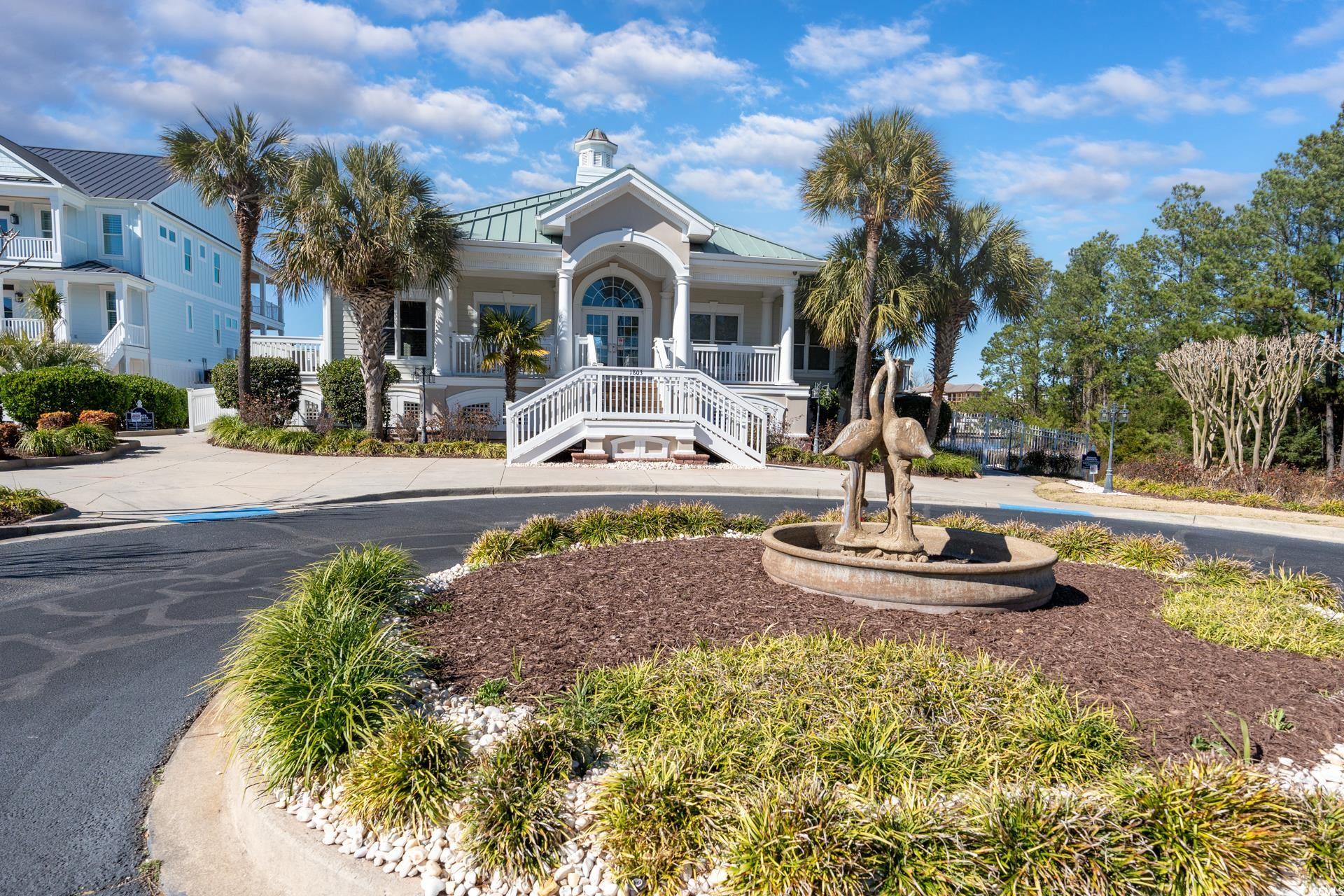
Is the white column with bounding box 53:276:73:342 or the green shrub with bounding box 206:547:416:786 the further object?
the white column with bounding box 53:276:73:342

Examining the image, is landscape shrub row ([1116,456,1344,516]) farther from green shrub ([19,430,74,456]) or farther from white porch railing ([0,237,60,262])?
white porch railing ([0,237,60,262])

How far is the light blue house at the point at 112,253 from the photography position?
2783cm

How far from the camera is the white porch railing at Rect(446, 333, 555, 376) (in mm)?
20578

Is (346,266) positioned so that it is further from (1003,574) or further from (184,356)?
(184,356)

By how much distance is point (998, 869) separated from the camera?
2670 mm

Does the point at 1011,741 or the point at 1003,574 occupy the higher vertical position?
the point at 1003,574

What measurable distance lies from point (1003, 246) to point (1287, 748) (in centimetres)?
1944

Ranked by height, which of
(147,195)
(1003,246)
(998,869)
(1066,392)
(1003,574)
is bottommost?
(998,869)

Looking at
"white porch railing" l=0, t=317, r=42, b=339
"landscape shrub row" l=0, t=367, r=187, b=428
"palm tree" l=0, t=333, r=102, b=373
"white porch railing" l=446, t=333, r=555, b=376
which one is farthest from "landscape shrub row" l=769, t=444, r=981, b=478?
"white porch railing" l=0, t=317, r=42, b=339

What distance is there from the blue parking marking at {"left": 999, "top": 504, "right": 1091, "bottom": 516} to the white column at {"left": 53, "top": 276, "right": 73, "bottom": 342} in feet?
101

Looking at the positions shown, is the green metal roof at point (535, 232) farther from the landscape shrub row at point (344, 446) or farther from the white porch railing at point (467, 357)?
the landscape shrub row at point (344, 446)

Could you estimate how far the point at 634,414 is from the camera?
1777cm

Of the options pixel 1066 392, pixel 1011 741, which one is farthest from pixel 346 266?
pixel 1066 392

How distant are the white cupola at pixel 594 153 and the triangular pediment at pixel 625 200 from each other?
622 centimetres
